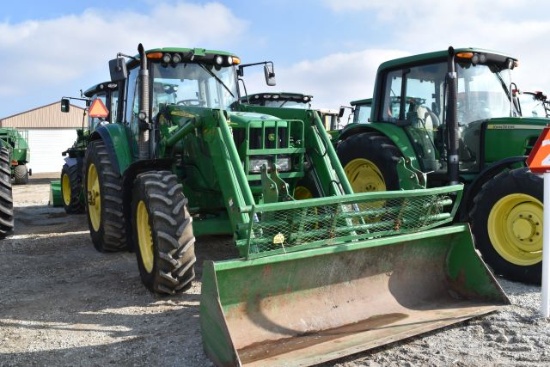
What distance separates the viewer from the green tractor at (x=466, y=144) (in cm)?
529

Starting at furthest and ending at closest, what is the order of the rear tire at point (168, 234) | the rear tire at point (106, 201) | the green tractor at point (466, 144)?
the rear tire at point (106, 201) < the green tractor at point (466, 144) < the rear tire at point (168, 234)

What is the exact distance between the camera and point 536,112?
32.4 ft

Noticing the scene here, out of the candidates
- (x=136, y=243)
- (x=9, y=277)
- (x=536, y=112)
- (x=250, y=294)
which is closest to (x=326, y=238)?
(x=250, y=294)

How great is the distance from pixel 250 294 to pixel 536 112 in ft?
25.9

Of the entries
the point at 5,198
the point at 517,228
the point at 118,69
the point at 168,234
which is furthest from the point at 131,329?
the point at 5,198

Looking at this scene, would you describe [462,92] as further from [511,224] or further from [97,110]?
[97,110]

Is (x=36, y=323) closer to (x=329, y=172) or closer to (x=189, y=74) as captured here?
(x=329, y=172)

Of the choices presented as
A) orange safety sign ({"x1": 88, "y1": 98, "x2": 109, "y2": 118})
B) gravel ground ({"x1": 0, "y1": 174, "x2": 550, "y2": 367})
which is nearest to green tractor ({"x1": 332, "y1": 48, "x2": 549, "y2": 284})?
gravel ground ({"x1": 0, "y1": 174, "x2": 550, "y2": 367})

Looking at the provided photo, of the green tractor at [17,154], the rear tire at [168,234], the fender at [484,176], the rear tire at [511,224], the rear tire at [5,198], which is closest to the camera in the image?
the rear tire at [168,234]

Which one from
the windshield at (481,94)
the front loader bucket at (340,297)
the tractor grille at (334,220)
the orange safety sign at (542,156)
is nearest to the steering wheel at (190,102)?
the tractor grille at (334,220)

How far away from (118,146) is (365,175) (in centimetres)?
301

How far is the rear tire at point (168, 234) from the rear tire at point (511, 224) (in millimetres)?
2803

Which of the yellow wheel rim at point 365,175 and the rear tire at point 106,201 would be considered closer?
the rear tire at point 106,201

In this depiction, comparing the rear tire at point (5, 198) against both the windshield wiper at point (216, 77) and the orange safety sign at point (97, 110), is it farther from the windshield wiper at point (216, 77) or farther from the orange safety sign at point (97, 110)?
the windshield wiper at point (216, 77)
